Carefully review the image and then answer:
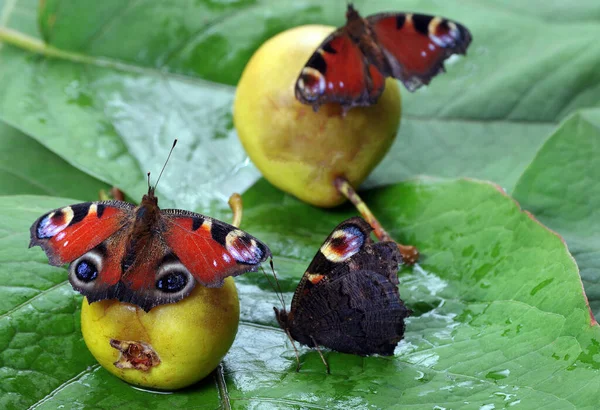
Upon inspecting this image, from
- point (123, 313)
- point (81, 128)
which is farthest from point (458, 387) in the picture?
point (81, 128)

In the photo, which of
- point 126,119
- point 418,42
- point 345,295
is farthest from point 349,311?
point 126,119

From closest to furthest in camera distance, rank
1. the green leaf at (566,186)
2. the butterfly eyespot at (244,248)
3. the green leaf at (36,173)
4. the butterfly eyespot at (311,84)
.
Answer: the butterfly eyespot at (244,248)
the butterfly eyespot at (311,84)
the green leaf at (566,186)
the green leaf at (36,173)

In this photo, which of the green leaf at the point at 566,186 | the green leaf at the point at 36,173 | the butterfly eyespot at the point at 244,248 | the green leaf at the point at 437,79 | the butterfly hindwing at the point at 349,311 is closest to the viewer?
the butterfly eyespot at the point at 244,248

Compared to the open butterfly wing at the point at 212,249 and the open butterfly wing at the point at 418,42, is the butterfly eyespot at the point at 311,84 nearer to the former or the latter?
the open butterfly wing at the point at 418,42

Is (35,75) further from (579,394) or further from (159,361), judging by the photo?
(579,394)

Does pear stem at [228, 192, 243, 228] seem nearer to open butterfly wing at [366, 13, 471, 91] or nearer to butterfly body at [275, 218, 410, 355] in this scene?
butterfly body at [275, 218, 410, 355]

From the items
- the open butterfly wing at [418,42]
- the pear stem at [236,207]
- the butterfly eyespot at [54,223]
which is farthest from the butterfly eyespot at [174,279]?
the open butterfly wing at [418,42]

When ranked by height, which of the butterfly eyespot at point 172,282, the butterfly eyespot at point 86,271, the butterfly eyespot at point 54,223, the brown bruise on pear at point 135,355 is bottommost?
the brown bruise on pear at point 135,355
